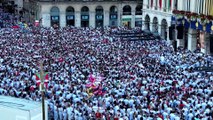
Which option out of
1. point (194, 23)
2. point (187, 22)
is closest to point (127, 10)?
point (187, 22)

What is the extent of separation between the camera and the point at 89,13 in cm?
8894

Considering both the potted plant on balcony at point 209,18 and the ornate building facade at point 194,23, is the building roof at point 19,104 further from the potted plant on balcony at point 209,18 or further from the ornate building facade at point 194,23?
the ornate building facade at point 194,23

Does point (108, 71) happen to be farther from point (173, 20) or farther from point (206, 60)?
point (173, 20)

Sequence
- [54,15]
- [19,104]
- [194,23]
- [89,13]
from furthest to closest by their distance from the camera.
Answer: [89,13] → [54,15] → [194,23] → [19,104]

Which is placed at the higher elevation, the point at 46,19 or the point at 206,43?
the point at 46,19

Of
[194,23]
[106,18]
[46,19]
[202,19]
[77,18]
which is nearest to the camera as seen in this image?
[202,19]

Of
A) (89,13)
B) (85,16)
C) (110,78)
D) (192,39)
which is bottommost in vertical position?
(110,78)

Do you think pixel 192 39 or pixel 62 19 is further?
pixel 62 19

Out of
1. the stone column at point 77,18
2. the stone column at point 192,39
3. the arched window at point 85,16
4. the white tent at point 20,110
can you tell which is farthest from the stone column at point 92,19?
the white tent at point 20,110

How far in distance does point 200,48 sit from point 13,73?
30.6m

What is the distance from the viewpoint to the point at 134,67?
136ft

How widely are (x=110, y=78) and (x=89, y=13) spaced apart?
52.7 m

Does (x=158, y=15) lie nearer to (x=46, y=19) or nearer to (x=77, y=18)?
(x=77, y=18)

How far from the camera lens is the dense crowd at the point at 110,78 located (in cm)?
2809
